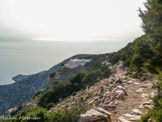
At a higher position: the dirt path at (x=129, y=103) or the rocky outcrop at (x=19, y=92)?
the dirt path at (x=129, y=103)

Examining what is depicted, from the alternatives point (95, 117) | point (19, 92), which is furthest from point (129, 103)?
point (19, 92)

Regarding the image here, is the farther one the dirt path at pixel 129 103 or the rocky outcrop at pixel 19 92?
the rocky outcrop at pixel 19 92

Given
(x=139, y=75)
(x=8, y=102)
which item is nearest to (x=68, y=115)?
(x=139, y=75)

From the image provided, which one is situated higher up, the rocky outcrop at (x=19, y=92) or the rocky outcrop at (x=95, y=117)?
the rocky outcrop at (x=95, y=117)

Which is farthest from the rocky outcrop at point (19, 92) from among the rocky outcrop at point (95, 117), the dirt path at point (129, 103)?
the rocky outcrop at point (95, 117)

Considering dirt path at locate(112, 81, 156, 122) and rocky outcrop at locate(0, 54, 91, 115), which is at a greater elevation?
dirt path at locate(112, 81, 156, 122)

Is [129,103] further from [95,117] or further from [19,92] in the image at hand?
[19,92]

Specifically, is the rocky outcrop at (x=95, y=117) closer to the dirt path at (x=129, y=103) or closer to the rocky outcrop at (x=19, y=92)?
the dirt path at (x=129, y=103)

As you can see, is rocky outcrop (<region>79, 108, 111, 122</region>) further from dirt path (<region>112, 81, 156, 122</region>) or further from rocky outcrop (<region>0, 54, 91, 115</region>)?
rocky outcrop (<region>0, 54, 91, 115</region>)

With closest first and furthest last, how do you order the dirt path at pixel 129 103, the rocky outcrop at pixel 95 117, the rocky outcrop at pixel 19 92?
the rocky outcrop at pixel 95 117 → the dirt path at pixel 129 103 → the rocky outcrop at pixel 19 92

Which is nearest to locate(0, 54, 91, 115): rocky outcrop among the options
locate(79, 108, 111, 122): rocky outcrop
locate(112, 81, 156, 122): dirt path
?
locate(112, 81, 156, 122): dirt path

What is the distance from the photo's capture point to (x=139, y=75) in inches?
530

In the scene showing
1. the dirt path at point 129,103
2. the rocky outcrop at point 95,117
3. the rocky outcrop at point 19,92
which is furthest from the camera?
the rocky outcrop at point 19,92

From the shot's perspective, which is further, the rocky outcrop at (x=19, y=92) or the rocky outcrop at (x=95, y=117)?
the rocky outcrop at (x=19, y=92)
